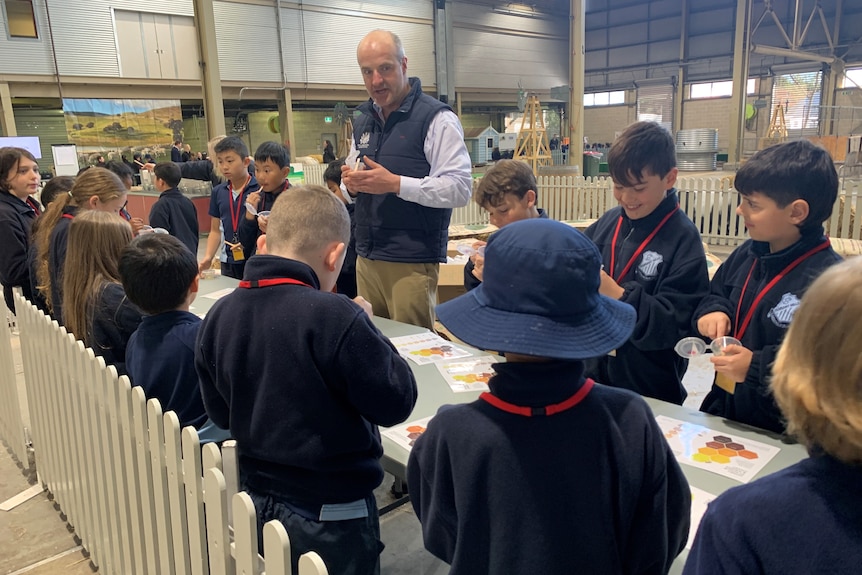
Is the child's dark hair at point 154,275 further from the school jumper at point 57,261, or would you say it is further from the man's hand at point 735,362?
the man's hand at point 735,362

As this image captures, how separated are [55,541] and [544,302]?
2641mm

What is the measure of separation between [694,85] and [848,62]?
4.40 meters

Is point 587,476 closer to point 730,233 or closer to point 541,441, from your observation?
point 541,441

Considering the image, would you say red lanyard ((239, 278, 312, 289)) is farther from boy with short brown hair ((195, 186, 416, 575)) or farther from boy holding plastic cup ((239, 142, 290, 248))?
boy holding plastic cup ((239, 142, 290, 248))

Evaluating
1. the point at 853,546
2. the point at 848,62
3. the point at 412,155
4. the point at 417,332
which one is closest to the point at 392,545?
the point at 417,332

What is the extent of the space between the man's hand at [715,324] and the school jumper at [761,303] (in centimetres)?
3

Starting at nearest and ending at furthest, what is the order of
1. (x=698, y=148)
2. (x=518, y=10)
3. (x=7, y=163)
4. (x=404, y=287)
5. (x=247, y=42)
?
1. (x=404, y=287)
2. (x=7, y=163)
3. (x=247, y=42)
4. (x=698, y=148)
5. (x=518, y=10)

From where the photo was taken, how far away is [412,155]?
112 inches

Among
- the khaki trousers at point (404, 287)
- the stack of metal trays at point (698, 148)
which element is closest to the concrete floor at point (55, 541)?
the khaki trousers at point (404, 287)

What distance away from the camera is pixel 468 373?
84.8 inches

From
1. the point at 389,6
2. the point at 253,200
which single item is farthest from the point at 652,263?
the point at 389,6

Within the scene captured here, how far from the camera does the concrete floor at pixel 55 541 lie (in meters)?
2.42

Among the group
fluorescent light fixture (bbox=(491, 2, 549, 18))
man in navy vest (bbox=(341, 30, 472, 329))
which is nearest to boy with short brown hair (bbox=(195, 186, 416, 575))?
man in navy vest (bbox=(341, 30, 472, 329))

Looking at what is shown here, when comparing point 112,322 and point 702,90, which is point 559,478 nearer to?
point 112,322
